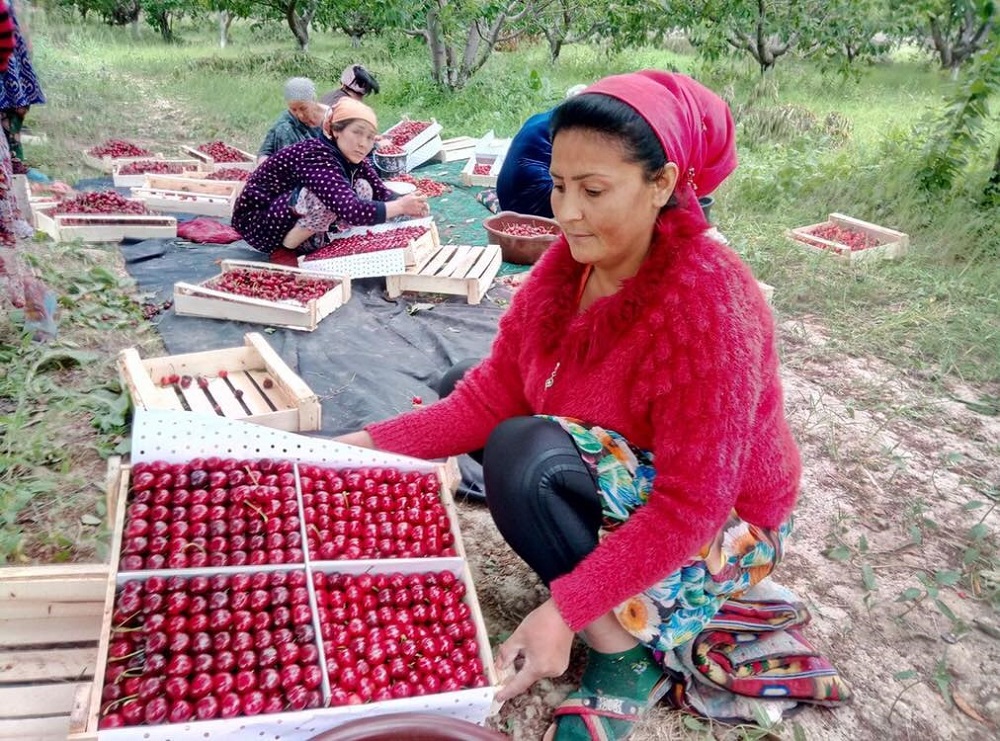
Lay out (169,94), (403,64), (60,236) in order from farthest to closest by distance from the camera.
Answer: (403,64), (169,94), (60,236)

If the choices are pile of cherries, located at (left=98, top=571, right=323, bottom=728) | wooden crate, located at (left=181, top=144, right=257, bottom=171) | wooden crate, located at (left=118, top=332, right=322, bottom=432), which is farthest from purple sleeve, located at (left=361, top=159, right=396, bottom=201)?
pile of cherries, located at (left=98, top=571, right=323, bottom=728)

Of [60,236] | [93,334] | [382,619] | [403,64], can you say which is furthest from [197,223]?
[403,64]

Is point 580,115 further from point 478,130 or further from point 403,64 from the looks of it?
point 403,64

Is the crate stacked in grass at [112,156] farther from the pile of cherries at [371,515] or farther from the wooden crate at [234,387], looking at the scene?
the pile of cherries at [371,515]

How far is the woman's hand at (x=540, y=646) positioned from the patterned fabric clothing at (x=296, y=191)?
11.6 ft

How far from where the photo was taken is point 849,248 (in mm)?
5523

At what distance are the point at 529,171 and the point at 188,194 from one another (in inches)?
124

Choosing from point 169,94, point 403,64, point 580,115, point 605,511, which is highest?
point 580,115

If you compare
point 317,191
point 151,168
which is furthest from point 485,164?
point 317,191

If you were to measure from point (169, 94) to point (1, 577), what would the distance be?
13640mm

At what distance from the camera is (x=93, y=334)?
3742 millimetres

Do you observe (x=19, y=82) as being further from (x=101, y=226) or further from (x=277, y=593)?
(x=277, y=593)

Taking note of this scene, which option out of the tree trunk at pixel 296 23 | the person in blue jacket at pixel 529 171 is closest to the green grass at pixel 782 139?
the tree trunk at pixel 296 23

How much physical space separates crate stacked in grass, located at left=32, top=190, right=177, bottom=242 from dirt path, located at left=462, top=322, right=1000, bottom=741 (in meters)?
3.90
